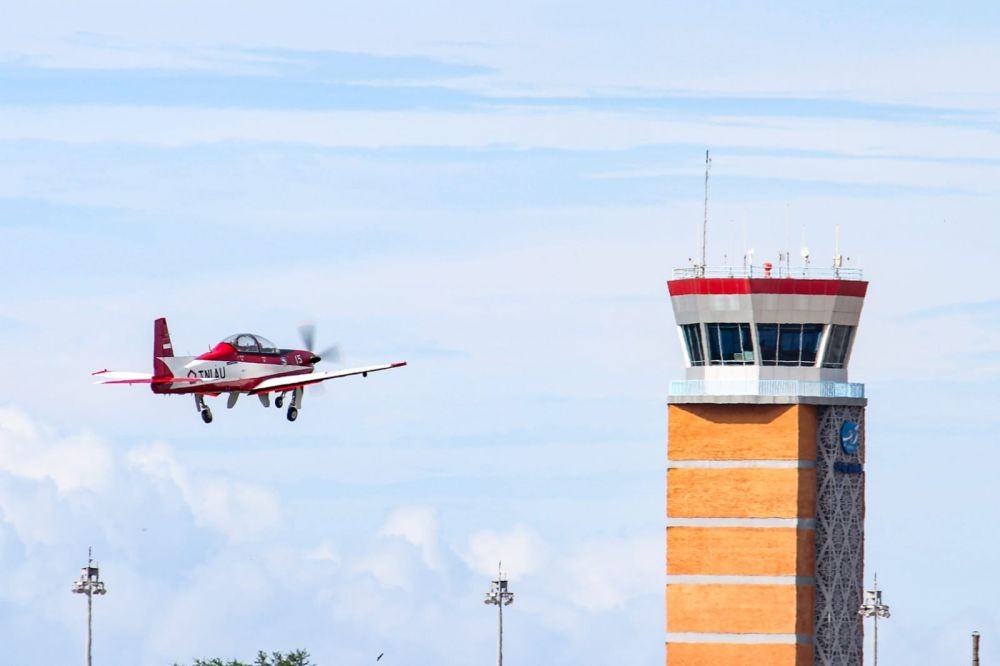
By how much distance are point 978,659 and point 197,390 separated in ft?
169

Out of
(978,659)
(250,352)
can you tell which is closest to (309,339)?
(250,352)

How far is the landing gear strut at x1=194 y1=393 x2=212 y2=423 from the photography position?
177175 mm

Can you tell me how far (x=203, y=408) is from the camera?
17862 cm

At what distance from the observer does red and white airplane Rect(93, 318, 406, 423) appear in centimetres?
18038

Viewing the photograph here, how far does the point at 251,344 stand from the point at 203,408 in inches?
354

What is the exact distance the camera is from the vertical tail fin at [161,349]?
591ft

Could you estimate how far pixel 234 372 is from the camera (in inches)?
7269

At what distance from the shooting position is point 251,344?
186625 mm

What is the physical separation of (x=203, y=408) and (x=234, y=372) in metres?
6.42

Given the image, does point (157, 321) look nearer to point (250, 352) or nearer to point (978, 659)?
point (250, 352)

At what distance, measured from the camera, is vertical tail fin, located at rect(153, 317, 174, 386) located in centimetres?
18000

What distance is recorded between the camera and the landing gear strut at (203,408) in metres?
177

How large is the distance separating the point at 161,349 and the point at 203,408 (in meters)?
4.43

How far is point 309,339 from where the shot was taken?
194m
